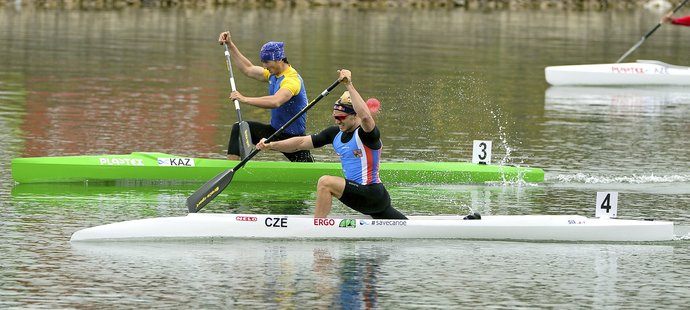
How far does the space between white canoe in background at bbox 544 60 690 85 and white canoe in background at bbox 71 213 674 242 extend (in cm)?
2011

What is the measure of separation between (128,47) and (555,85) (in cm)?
1278

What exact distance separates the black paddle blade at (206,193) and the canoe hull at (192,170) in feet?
8.57

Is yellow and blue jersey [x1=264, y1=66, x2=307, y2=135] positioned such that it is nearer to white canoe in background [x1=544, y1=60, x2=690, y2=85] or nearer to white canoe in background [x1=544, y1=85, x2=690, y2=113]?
white canoe in background [x1=544, y1=85, x2=690, y2=113]

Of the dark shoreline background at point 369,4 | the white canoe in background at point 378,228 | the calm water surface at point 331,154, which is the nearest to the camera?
the calm water surface at point 331,154

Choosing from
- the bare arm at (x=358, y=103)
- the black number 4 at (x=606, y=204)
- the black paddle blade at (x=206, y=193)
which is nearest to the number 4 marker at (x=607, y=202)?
the black number 4 at (x=606, y=204)

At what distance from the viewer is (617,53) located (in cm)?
4756

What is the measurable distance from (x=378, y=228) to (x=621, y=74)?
21.3 metres

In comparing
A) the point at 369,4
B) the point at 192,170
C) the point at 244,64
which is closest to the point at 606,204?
the point at 192,170

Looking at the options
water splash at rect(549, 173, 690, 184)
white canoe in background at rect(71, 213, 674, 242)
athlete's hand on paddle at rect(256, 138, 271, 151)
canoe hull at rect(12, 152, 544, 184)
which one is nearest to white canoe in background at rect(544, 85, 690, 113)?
water splash at rect(549, 173, 690, 184)

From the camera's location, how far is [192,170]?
20.4m

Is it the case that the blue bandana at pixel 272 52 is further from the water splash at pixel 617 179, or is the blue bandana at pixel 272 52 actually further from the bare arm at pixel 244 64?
the water splash at pixel 617 179

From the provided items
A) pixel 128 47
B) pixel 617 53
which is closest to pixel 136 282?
pixel 128 47

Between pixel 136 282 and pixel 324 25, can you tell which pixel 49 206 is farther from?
pixel 324 25

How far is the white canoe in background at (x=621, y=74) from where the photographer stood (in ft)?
120
